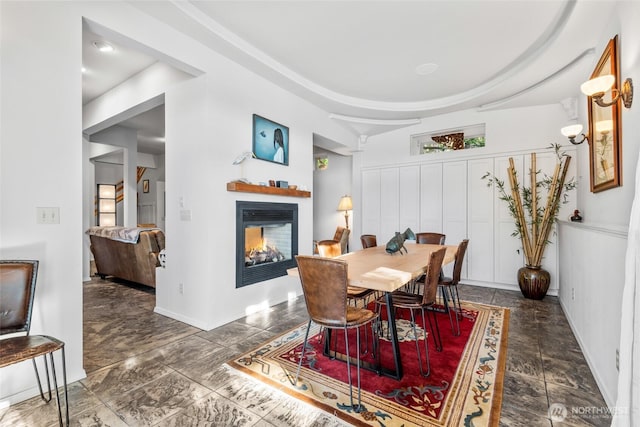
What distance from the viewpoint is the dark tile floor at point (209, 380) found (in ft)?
5.46

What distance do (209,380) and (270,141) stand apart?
270 cm

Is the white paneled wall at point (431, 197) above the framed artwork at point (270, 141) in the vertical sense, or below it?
below

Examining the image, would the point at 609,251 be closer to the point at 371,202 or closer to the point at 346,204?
the point at 371,202

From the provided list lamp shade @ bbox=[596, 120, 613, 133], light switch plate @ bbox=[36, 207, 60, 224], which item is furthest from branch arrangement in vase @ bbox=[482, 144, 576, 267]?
light switch plate @ bbox=[36, 207, 60, 224]

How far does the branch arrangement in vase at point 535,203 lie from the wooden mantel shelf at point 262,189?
3.11 meters

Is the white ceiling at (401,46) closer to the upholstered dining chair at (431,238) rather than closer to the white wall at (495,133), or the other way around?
the white wall at (495,133)

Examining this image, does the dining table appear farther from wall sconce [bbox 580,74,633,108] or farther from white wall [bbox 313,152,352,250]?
white wall [bbox 313,152,352,250]

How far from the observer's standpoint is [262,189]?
137 inches

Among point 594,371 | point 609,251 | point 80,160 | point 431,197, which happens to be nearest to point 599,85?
point 609,251

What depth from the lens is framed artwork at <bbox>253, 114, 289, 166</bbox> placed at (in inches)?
140

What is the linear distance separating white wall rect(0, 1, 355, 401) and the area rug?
3.61 ft

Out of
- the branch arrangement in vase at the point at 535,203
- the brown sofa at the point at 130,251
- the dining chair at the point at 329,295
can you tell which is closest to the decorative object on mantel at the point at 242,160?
the dining chair at the point at 329,295

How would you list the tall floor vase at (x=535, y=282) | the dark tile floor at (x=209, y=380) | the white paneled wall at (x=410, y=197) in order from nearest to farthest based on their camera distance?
the dark tile floor at (x=209, y=380)
the tall floor vase at (x=535, y=282)
the white paneled wall at (x=410, y=197)

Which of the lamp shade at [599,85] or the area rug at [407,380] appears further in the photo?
the lamp shade at [599,85]
